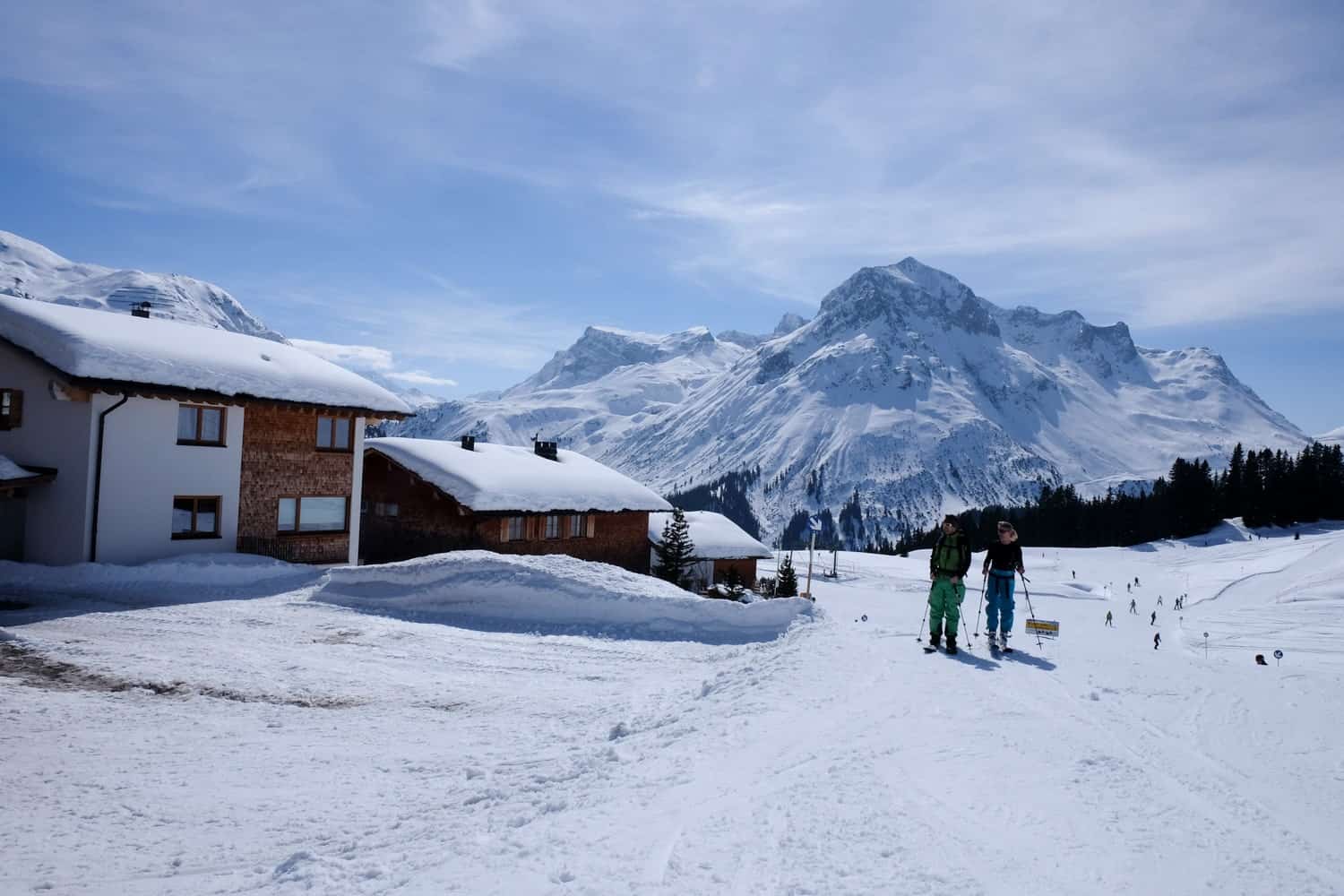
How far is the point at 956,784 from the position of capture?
6004 millimetres

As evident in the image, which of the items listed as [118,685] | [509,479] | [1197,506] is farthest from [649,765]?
[1197,506]

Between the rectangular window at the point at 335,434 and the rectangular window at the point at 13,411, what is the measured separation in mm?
6797

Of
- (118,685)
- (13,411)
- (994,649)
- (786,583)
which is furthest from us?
(786,583)

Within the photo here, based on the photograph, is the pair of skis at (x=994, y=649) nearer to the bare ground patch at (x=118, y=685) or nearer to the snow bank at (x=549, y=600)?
the snow bank at (x=549, y=600)

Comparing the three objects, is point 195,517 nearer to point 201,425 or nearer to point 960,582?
point 201,425

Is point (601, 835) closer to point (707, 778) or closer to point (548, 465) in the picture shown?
point (707, 778)

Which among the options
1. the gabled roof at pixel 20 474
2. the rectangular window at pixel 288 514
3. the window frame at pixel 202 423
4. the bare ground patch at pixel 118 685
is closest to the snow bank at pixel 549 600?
the bare ground patch at pixel 118 685

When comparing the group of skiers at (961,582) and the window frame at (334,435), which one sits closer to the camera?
the group of skiers at (961,582)

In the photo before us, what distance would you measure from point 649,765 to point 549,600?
8.90m

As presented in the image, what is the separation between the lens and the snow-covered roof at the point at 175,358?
704 inches

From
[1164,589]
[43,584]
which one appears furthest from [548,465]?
[1164,589]

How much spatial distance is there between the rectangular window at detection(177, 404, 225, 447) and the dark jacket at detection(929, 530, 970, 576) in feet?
Answer: 59.7

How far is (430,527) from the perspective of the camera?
28.1 m

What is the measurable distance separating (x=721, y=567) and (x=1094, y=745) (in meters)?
38.6
